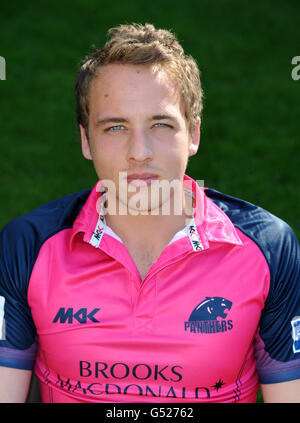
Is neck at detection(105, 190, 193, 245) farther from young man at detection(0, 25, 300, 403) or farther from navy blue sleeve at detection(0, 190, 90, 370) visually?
navy blue sleeve at detection(0, 190, 90, 370)

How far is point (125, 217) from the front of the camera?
6.97ft

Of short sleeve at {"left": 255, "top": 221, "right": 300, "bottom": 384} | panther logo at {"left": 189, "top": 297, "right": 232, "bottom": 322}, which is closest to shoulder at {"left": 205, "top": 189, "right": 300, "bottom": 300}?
short sleeve at {"left": 255, "top": 221, "right": 300, "bottom": 384}

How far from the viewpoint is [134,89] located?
77.8 inches

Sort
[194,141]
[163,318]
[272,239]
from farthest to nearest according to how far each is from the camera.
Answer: [194,141] → [272,239] → [163,318]

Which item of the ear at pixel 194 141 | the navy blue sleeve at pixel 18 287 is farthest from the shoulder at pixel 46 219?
the ear at pixel 194 141

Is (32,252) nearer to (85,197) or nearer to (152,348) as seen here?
(85,197)

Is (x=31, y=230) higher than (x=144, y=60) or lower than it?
lower

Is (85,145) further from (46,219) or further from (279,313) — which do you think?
(279,313)

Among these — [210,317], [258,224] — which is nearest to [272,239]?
[258,224]

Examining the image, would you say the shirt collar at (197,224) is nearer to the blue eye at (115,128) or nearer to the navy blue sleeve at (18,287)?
the navy blue sleeve at (18,287)

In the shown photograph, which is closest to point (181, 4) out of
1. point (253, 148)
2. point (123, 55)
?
point (253, 148)

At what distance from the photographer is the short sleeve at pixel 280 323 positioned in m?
1.94

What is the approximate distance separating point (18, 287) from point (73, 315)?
207 mm

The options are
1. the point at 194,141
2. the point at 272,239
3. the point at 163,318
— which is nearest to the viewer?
the point at 163,318
